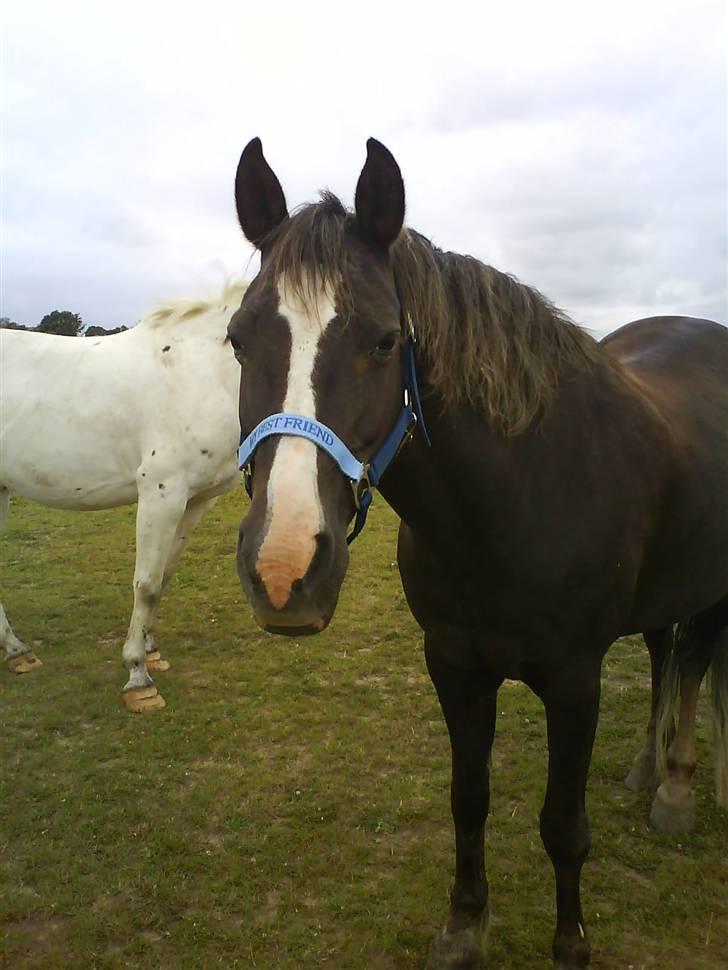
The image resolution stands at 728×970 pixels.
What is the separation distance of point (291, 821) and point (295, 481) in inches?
90.9

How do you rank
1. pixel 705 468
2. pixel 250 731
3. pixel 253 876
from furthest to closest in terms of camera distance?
pixel 250 731, pixel 253 876, pixel 705 468

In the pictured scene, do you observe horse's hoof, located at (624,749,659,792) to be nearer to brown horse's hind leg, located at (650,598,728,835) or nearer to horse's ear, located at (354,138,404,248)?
brown horse's hind leg, located at (650,598,728,835)

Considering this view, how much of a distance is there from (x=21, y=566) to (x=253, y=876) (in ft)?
16.8

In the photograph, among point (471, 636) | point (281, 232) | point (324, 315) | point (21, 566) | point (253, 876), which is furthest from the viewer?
point (21, 566)

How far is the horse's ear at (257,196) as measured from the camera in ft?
5.46

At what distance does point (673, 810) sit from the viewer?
9.64ft

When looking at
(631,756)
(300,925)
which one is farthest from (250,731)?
(631,756)

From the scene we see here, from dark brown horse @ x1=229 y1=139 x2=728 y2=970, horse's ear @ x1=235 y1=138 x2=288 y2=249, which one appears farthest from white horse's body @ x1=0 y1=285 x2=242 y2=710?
horse's ear @ x1=235 y1=138 x2=288 y2=249

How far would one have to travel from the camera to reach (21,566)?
674 centimetres

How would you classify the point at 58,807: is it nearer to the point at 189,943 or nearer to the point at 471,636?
the point at 189,943

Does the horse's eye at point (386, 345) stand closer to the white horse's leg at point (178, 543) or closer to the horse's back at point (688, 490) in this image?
the horse's back at point (688, 490)

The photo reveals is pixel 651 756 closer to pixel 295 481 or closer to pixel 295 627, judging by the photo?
pixel 295 627

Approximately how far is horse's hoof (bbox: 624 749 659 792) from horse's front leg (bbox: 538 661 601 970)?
1170 millimetres

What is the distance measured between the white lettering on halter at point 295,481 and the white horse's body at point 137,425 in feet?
9.00
